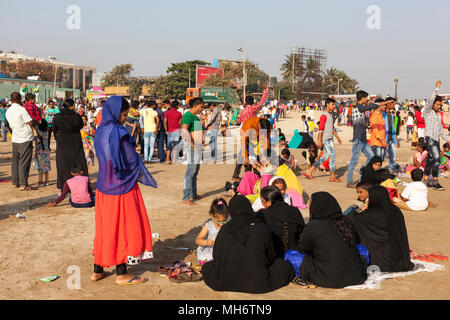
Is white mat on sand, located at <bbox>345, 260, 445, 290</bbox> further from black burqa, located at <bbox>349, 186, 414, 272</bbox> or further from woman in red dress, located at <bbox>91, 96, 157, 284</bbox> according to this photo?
woman in red dress, located at <bbox>91, 96, 157, 284</bbox>

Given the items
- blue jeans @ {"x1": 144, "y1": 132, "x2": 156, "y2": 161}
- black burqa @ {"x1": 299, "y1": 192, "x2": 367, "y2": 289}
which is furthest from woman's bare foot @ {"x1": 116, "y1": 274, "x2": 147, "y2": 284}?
blue jeans @ {"x1": 144, "y1": 132, "x2": 156, "y2": 161}

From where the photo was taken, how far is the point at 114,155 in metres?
4.38

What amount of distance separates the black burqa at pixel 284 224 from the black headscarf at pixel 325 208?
0.46m

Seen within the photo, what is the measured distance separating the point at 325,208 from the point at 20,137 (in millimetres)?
6718

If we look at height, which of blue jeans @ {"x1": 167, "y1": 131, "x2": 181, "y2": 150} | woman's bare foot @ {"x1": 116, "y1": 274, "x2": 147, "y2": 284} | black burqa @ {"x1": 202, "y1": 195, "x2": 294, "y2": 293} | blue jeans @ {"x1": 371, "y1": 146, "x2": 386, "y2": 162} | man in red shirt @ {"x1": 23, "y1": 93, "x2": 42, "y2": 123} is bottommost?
woman's bare foot @ {"x1": 116, "y1": 274, "x2": 147, "y2": 284}

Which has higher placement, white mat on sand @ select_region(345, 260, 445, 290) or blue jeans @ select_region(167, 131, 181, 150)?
blue jeans @ select_region(167, 131, 181, 150)

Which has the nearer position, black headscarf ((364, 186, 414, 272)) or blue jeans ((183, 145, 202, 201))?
black headscarf ((364, 186, 414, 272))

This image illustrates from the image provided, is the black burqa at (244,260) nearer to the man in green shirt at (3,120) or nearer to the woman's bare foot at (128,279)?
the woman's bare foot at (128,279)

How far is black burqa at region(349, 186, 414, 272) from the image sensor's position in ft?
15.5

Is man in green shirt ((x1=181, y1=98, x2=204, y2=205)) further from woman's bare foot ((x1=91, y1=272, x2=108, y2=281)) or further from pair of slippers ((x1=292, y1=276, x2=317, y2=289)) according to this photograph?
pair of slippers ((x1=292, y1=276, x2=317, y2=289))

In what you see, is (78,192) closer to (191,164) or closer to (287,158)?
(191,164)

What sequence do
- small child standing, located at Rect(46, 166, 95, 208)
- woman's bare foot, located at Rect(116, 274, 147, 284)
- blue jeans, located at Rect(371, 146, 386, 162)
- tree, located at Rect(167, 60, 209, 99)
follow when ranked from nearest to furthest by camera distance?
woman's bare foot, located at Rect(116, 274, 147, 284) < small child standing, located at Rect(46, 166, 95, 208) < blue jeans, located at Rect(371, 146, 386, 162) < tree, located at Rect(167, 60, 209, 99)

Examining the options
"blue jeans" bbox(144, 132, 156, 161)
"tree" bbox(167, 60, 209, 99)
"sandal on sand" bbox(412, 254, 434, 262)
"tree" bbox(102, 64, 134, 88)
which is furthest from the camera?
"tree" bbox(102, 64, 134, 88)

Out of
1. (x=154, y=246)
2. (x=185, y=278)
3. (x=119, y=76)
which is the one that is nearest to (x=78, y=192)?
(x=154, y=246)
